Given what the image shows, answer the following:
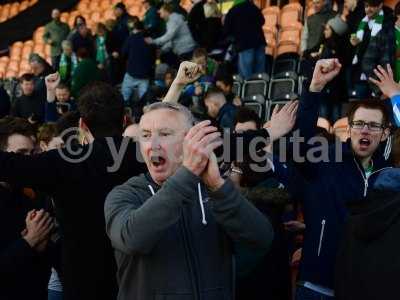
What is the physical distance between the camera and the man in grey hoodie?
177 cm

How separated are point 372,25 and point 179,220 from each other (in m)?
4.91

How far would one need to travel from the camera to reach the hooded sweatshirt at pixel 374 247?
2.10m

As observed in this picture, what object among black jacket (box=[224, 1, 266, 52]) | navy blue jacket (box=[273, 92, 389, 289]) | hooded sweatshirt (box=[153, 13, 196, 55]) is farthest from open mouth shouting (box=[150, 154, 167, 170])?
hooded sweatshirt (box=[153, 13, 196, 55])

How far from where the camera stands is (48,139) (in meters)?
3.78

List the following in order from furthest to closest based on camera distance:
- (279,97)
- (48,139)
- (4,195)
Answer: (279,97) < (48,139) < (4,195)

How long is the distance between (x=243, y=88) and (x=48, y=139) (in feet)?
14.5

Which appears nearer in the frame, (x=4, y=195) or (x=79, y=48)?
(x=4, y=195)

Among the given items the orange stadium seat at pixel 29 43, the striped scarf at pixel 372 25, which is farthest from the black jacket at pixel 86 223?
the orange stadium seat at pixel 29 43

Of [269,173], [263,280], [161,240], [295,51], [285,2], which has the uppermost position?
[285,2]

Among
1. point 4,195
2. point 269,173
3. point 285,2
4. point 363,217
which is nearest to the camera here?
point 363,217

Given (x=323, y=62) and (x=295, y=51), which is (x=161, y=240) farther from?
(x=295, y=51)

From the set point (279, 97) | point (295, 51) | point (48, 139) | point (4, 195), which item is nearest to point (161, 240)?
point (4, 195)

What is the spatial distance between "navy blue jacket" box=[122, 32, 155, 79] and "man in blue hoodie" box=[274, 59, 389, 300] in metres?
6.03

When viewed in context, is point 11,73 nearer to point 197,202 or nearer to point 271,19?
point 271,19
